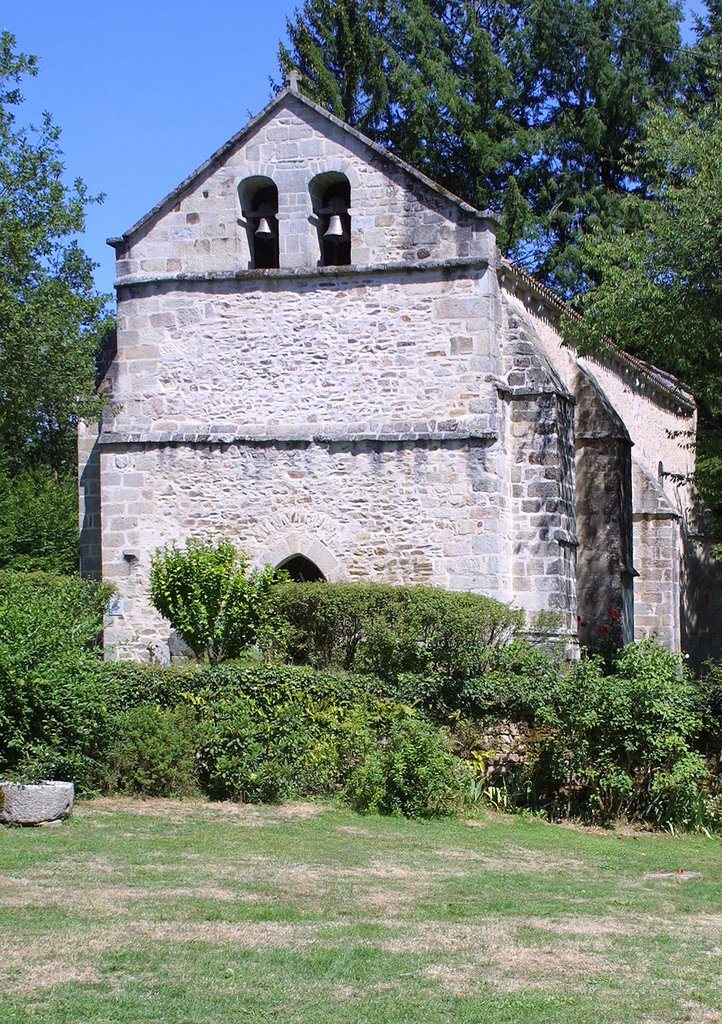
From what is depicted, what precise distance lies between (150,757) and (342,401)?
24.3ft

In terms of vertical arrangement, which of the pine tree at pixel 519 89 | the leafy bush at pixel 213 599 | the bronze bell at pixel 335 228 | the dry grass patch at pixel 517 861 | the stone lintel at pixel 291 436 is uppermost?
the pine tree at pixel 519 89

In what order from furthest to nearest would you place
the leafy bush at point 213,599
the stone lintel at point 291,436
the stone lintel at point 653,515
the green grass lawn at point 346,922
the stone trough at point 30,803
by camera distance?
the stone lintel at point 653,515
the stone lintel at point 291,436
the leafy bush at point 213,599
the stone trough at point 30,803
the green grass lawn at point 346,922

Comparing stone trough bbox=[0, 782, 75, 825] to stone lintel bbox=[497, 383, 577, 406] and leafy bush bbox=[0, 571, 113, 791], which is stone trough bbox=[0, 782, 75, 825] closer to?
leafy bush bbox=[0, 571, 113, 791]

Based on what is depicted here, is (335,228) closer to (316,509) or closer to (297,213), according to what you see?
(297,213)

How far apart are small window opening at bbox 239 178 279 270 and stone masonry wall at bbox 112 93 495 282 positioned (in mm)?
159

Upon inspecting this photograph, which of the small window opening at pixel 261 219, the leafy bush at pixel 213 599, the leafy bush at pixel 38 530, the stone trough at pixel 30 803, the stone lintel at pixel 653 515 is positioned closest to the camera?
the stone trough at pixel 30 803

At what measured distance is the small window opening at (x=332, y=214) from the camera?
60.7 ft

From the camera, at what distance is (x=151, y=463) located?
18812 mm

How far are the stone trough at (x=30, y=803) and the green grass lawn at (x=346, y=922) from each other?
0.64 ft

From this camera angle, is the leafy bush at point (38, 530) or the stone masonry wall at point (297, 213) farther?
the leafy bush at point (38, 530)

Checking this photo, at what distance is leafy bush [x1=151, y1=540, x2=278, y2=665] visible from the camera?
15016mm

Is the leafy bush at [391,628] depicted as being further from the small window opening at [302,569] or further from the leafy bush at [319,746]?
the small window opening at [302,569]

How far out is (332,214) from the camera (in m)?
18.6

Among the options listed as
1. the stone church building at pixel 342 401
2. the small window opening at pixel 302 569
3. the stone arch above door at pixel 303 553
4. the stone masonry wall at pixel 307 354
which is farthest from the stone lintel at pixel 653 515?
the stone arch above door at pixel 303 553
